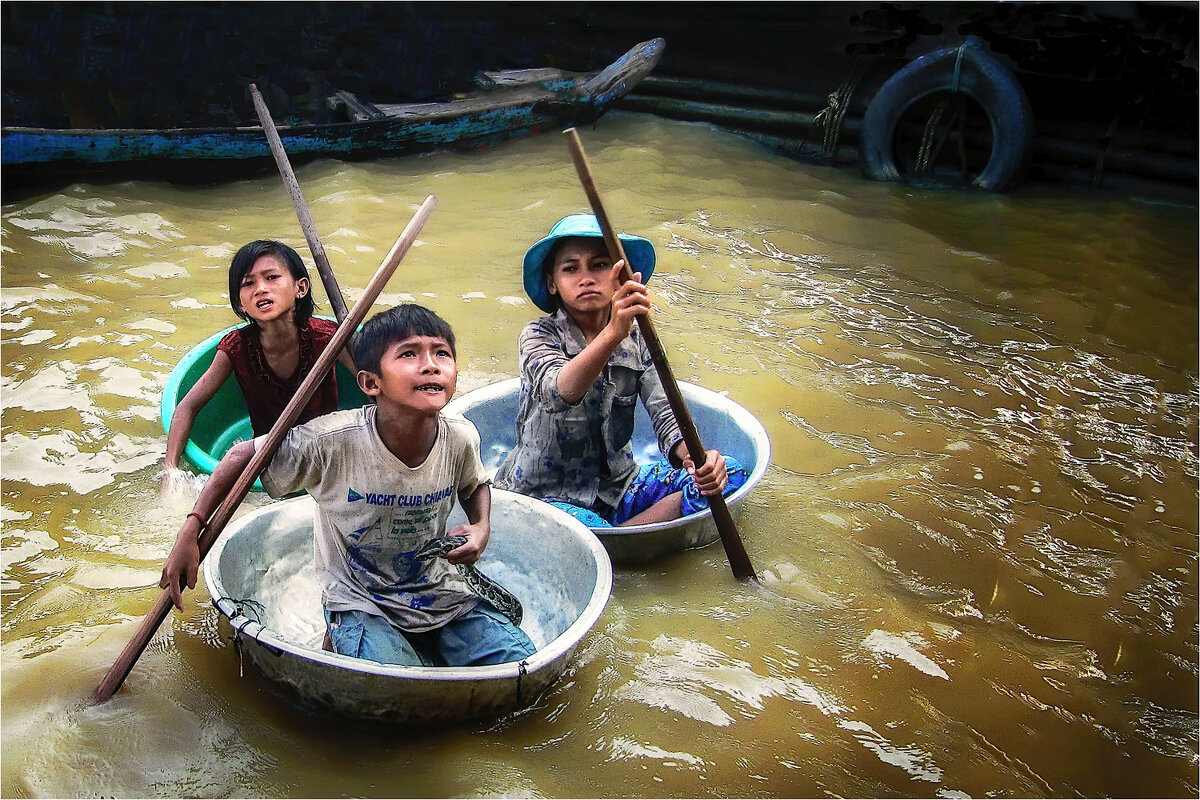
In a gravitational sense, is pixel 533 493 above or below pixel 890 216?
below

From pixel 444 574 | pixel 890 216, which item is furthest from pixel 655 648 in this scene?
pixel 890 216

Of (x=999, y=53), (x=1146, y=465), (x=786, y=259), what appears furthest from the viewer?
(x=999, y=53)

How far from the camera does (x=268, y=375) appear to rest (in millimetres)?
2818

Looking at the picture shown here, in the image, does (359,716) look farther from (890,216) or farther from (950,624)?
(890,216)

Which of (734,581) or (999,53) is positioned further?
(999,53)

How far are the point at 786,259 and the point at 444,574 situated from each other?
348 centimetres

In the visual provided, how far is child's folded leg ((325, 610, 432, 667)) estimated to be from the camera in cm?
198

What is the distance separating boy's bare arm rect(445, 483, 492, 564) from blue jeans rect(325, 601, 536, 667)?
0.50 feet

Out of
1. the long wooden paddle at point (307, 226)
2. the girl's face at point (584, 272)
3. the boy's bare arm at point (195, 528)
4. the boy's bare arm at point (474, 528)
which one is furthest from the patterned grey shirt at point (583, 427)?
the boy's bare arm at point (195, 528)

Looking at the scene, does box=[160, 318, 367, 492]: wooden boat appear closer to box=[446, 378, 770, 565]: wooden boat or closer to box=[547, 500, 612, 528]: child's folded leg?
box=[446, 378, 770, 565]: wooden boat

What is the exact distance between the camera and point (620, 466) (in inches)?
110

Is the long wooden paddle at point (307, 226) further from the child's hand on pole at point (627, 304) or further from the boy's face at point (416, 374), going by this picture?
the child's hand on pole at point (627, 304)

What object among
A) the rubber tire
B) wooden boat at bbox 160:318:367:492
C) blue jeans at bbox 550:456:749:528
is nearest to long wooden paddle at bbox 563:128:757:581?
Answer: blue jeans at bbox 550:456:749:528

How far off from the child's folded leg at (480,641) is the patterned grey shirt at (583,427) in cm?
60
